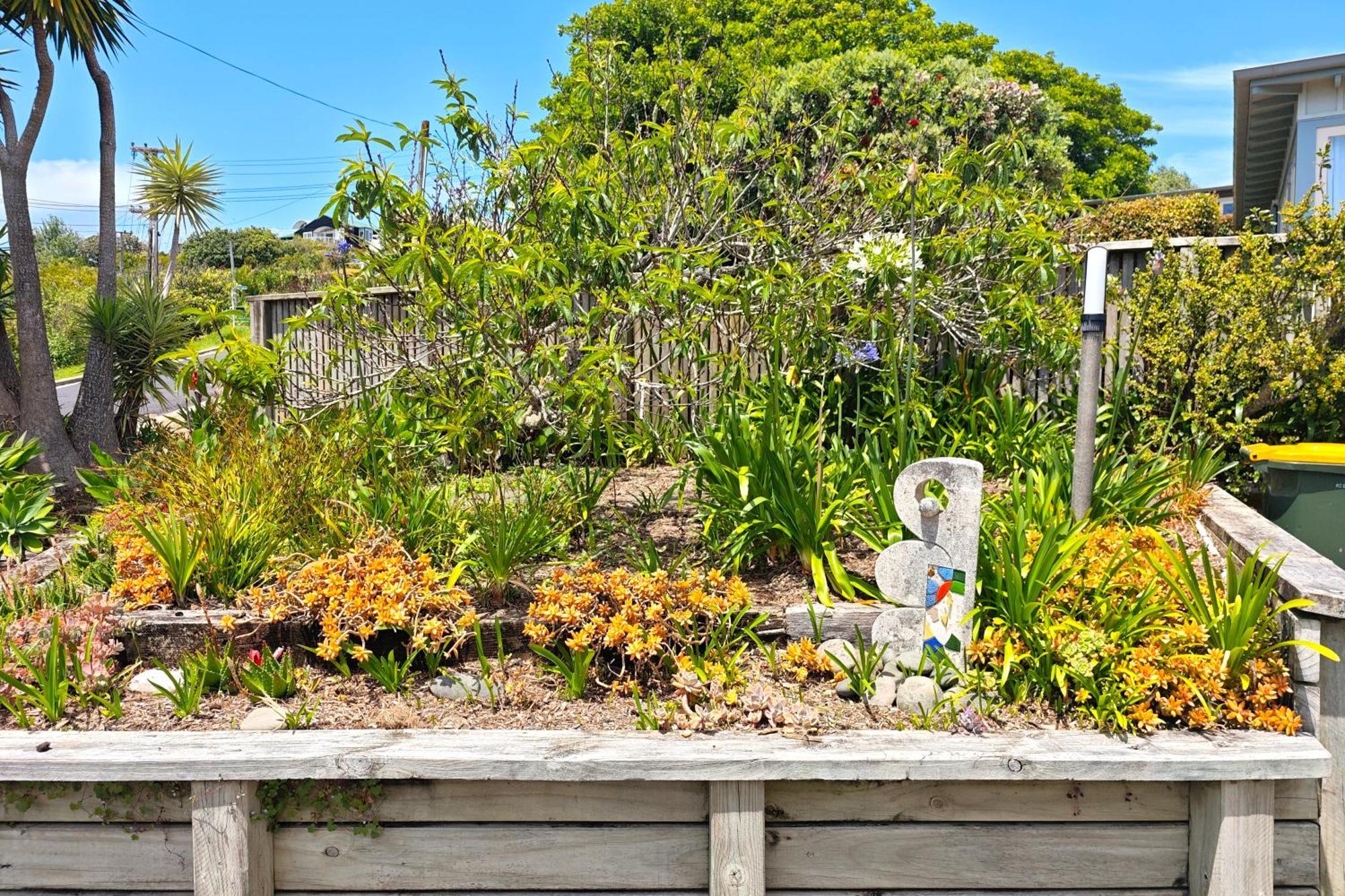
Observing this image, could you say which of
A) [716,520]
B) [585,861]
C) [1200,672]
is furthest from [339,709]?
[1200,672]

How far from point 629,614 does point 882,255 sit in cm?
227

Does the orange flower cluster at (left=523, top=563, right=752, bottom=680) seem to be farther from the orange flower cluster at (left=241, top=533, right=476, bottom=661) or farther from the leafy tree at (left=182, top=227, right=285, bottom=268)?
the leafy tree at (left=182, top=227, right=285, bottom=268)

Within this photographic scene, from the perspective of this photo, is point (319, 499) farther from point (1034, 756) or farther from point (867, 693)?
point (1034, 756)

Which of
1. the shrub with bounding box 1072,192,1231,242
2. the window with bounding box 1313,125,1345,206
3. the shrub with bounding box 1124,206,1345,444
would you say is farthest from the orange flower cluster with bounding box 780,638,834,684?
the shrub with bounding box 1072,192,1231,242

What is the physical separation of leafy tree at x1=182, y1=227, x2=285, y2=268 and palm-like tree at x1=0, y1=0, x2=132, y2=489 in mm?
43633

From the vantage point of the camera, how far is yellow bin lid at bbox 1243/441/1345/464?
4.30 metres

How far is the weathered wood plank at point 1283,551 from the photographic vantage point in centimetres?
302

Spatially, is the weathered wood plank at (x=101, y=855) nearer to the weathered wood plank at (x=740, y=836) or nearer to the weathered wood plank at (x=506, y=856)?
the weathered wood plank at (x=506, y=856)

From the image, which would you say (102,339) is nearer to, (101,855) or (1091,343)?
(101,855)

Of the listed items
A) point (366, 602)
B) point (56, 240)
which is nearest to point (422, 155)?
point (366, 602)

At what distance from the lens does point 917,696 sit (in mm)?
3203

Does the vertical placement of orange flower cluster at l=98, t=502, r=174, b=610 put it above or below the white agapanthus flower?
below

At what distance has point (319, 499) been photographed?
4.44 meters

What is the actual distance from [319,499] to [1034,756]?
3.18 meters
